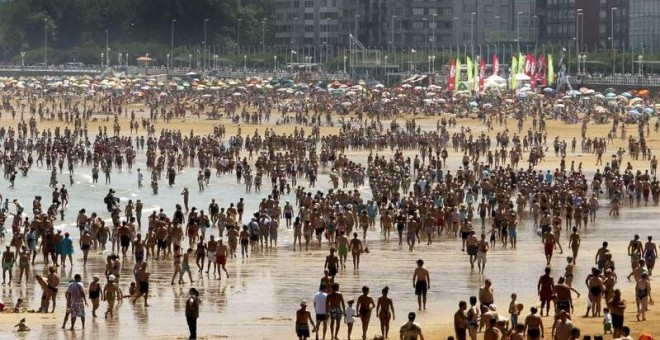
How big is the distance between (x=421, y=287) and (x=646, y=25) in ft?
396

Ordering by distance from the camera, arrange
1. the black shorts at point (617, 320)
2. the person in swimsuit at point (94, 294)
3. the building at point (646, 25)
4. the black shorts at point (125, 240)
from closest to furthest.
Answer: the black shorts at point (617, 320), the person in swimsuit at point (94, 294), the black shorts at point (125, 240), the building at point (646, 25)

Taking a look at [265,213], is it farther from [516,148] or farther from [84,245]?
[516,148]

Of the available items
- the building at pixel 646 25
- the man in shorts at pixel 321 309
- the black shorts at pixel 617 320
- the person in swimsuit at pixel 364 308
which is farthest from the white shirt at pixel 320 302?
the building at pixel 646 25

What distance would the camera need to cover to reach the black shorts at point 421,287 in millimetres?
30781

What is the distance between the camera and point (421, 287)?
3089cm

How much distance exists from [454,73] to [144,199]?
6655 centimetres

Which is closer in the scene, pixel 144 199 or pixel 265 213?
pixel 265 213

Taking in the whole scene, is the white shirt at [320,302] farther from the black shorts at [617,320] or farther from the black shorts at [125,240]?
the black shorts at [125,240]

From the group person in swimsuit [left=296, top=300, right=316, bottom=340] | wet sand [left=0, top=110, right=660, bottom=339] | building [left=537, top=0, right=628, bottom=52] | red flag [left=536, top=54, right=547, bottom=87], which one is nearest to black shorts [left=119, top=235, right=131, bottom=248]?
wet sand [left=0, top=110, right=660, bottom=339]

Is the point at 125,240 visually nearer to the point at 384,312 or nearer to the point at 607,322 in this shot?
the point at 384,312

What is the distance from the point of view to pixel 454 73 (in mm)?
122938

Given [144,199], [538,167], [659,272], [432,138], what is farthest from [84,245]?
[432,138]

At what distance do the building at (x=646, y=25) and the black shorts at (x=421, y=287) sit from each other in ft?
383

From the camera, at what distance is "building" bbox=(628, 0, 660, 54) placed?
146750 mm
